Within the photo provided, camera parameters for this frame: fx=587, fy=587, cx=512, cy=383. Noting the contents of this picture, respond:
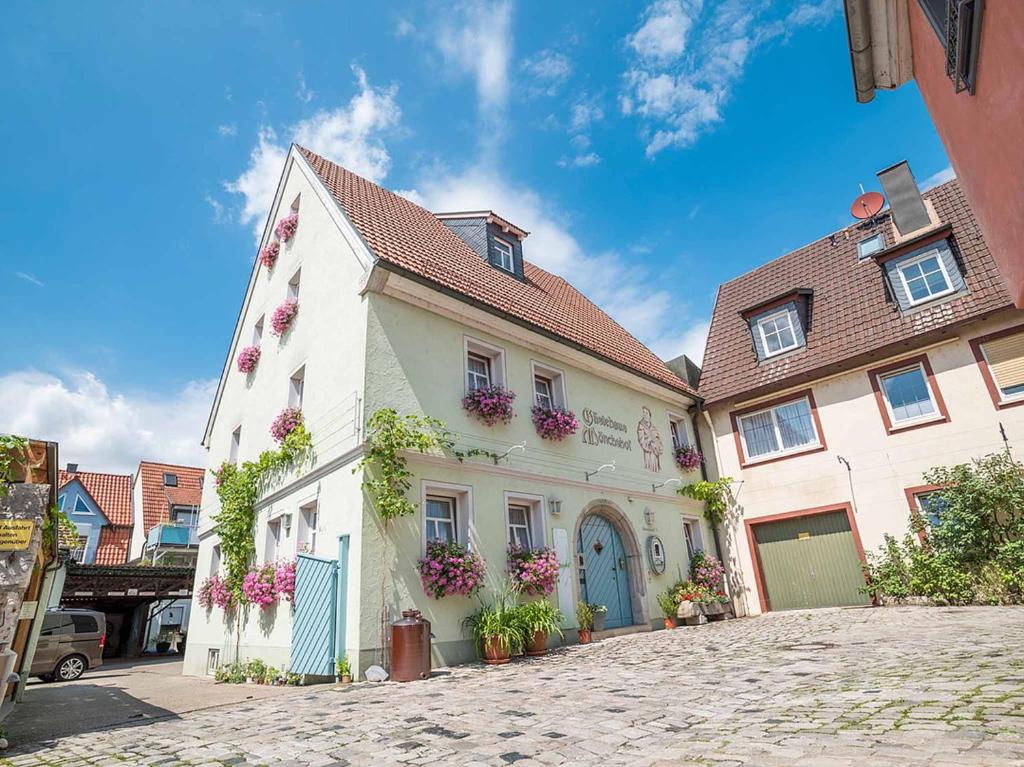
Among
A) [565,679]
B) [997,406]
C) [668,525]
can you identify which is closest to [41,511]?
[565,679]

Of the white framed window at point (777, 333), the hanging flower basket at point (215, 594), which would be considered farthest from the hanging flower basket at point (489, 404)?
the white framed window at point (777, 333)

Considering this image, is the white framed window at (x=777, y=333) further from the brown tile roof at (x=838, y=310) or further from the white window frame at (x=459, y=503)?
the white window frame at (x=459, y=503)

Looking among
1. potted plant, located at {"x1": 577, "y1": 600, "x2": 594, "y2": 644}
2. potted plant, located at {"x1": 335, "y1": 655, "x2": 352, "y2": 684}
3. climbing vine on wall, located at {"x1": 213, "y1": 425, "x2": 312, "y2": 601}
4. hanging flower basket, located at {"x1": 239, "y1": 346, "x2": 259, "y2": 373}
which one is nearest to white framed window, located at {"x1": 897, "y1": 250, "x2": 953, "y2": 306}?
Result: potted plant, located at {"x1": 577, "y1": 600, "x2": 594, "y2": 644}

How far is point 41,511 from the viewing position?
542 cm

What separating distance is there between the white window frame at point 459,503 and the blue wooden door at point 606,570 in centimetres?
303

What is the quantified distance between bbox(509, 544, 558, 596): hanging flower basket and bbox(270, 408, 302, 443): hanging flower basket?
4.79m

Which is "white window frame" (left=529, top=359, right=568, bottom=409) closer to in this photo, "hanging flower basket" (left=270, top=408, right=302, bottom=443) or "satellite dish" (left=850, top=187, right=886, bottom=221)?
"hanging flower basket" (left=270, top=408, right=302, bottom=443)

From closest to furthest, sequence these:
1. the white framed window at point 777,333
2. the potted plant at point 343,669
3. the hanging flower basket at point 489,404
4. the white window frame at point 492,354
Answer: the potted plant at point 343,669, the hanging flower basket at point 489,404, the white window frame at point 492,354, the white framed window at point 777,333

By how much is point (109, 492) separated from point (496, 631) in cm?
3596

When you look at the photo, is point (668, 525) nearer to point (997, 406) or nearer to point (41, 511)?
point (997, 406)

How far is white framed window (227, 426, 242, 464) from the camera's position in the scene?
15180mm

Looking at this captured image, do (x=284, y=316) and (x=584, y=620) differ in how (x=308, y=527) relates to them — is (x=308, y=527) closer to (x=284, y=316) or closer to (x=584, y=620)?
(x=284, y=316)

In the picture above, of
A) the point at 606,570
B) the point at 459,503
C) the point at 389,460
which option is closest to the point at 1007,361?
the point at 606,570

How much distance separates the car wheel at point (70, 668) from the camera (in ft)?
49.9
